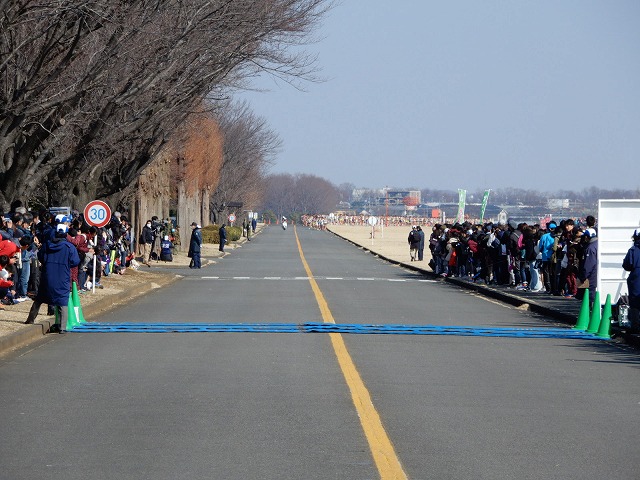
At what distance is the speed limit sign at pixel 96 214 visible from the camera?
27.9m

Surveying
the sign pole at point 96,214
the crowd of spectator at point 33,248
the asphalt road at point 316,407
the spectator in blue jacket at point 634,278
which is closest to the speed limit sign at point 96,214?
the sign pole at point 96,214

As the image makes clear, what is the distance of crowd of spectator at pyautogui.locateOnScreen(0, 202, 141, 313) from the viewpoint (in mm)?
20078

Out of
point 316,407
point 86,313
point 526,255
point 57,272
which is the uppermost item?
point 57,272

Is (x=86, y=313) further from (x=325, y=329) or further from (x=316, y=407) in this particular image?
(x=316, y=407)

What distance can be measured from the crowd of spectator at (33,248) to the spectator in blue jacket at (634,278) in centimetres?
836

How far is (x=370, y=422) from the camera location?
9750 mm

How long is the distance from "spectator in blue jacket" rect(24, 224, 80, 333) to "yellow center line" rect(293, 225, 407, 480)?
14.2 feet

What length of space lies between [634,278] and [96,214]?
15.0 m

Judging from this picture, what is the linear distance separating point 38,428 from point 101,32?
1847cm

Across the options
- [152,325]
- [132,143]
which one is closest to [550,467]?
[152,325]

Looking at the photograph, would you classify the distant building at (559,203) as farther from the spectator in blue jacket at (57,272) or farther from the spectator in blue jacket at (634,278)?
the spectator in blue jacket at (57,272)

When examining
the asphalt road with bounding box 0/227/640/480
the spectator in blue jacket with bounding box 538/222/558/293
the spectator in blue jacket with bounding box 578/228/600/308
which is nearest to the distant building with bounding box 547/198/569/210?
the spectator in blue jacket with bounding box 538/222/558/293

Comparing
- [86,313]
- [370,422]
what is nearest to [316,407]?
[370,422]

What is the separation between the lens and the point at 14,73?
2523 cm
